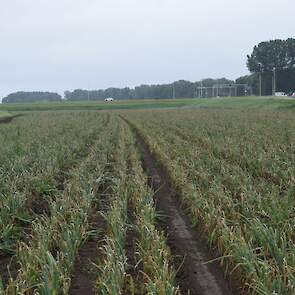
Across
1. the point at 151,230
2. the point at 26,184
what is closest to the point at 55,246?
the point at 151,230

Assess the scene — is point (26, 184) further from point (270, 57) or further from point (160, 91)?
point (160, 91)

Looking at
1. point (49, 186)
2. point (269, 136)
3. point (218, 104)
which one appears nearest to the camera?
point (49, 186)

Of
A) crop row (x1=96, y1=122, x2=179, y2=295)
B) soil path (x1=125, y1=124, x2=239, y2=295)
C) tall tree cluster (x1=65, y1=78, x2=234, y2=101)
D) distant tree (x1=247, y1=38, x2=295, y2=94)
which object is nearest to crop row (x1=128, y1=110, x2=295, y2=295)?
soil path (x1=125, y1=124, x2=239, y2=295)

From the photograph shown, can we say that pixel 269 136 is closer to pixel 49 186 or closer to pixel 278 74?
pixel 49 186

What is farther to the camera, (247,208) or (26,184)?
(26,184)

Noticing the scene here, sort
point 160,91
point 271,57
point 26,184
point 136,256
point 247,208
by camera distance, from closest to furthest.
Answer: point 136,256, point 247,208, point 26,184, point 271,57, point 160,91

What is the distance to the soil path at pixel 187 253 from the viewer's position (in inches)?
218

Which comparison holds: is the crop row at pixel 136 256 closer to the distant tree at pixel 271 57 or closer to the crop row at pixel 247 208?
the crop row at pixel 247 208

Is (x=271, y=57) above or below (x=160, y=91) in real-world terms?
above

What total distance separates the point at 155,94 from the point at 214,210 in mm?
161682

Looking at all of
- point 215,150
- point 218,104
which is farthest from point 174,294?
point 218,104

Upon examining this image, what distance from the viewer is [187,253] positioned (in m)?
6.63

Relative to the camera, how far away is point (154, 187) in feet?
37.0

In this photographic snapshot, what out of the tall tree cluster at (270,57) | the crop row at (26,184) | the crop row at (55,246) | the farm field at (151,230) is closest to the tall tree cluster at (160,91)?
the tall tree cluster at (270,57)
